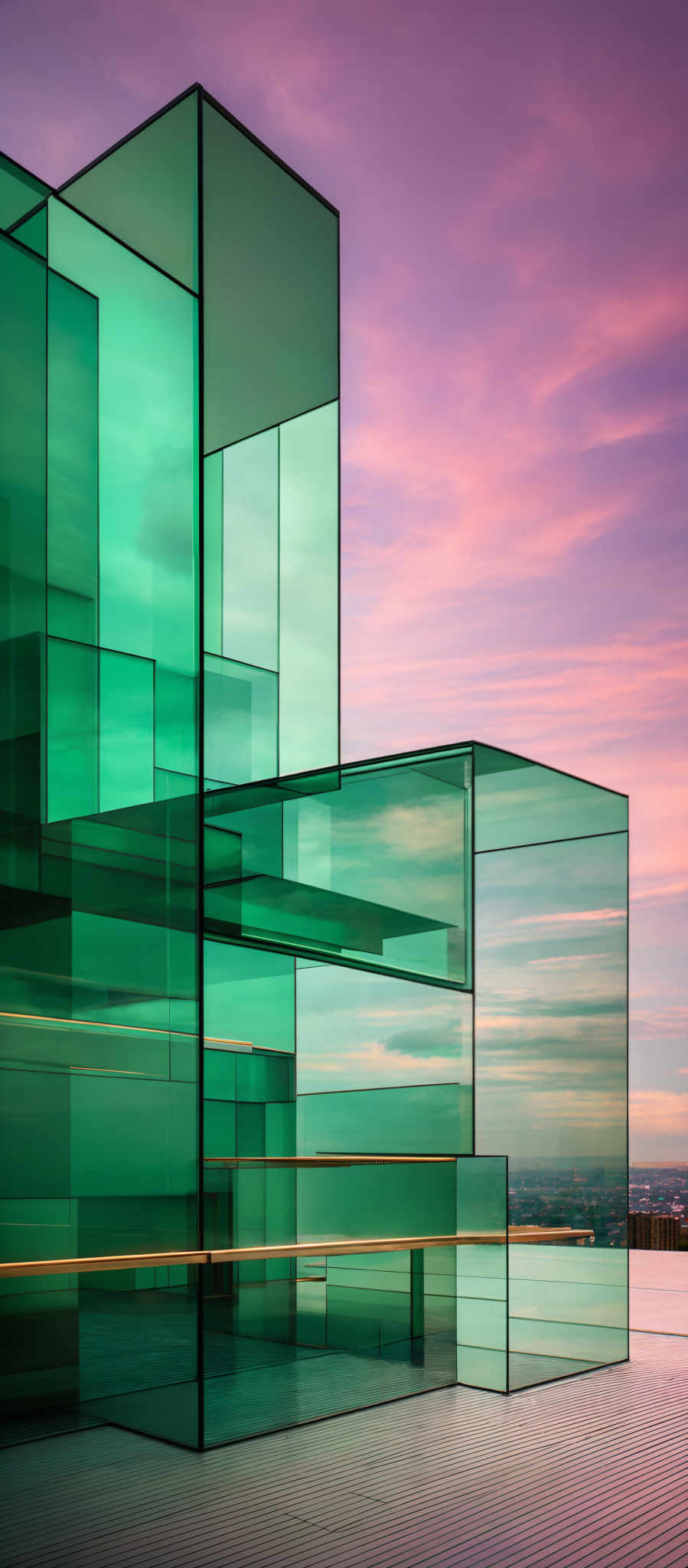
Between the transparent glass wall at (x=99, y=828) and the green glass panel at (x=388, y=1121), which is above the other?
the transparent glass wall at (x=99, y=828)

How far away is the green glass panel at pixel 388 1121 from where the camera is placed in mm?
7297

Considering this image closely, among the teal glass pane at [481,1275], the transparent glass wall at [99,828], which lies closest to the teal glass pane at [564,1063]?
the teal glass pane at [481,1275]

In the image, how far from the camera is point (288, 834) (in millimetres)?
7430

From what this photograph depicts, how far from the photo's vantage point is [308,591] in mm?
7746

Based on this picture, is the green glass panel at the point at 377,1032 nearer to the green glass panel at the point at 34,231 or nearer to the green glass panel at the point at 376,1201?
the green glass panel at the point at 376,1201

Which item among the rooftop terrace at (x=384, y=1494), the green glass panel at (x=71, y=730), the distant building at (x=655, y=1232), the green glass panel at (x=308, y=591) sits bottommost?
the distant building at (x=655, y=1232)

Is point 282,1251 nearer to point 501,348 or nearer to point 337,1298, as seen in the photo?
point 337,1298

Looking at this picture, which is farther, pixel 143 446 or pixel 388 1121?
pixel 388 1121

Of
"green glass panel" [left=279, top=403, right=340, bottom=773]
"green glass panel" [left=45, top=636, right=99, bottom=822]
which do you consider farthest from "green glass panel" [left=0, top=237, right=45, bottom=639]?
"green glass panel" [left=279, top=403, right=340, bottom=773]

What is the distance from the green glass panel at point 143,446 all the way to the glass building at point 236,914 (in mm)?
19

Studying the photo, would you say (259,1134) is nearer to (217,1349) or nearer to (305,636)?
(217,1349)

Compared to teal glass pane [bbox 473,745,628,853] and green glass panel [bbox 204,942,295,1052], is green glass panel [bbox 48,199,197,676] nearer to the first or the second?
teal glass pane [bbox 473,745,628,853]

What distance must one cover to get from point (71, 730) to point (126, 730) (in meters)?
0.28

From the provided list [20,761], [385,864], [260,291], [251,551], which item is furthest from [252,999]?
[260,291]
